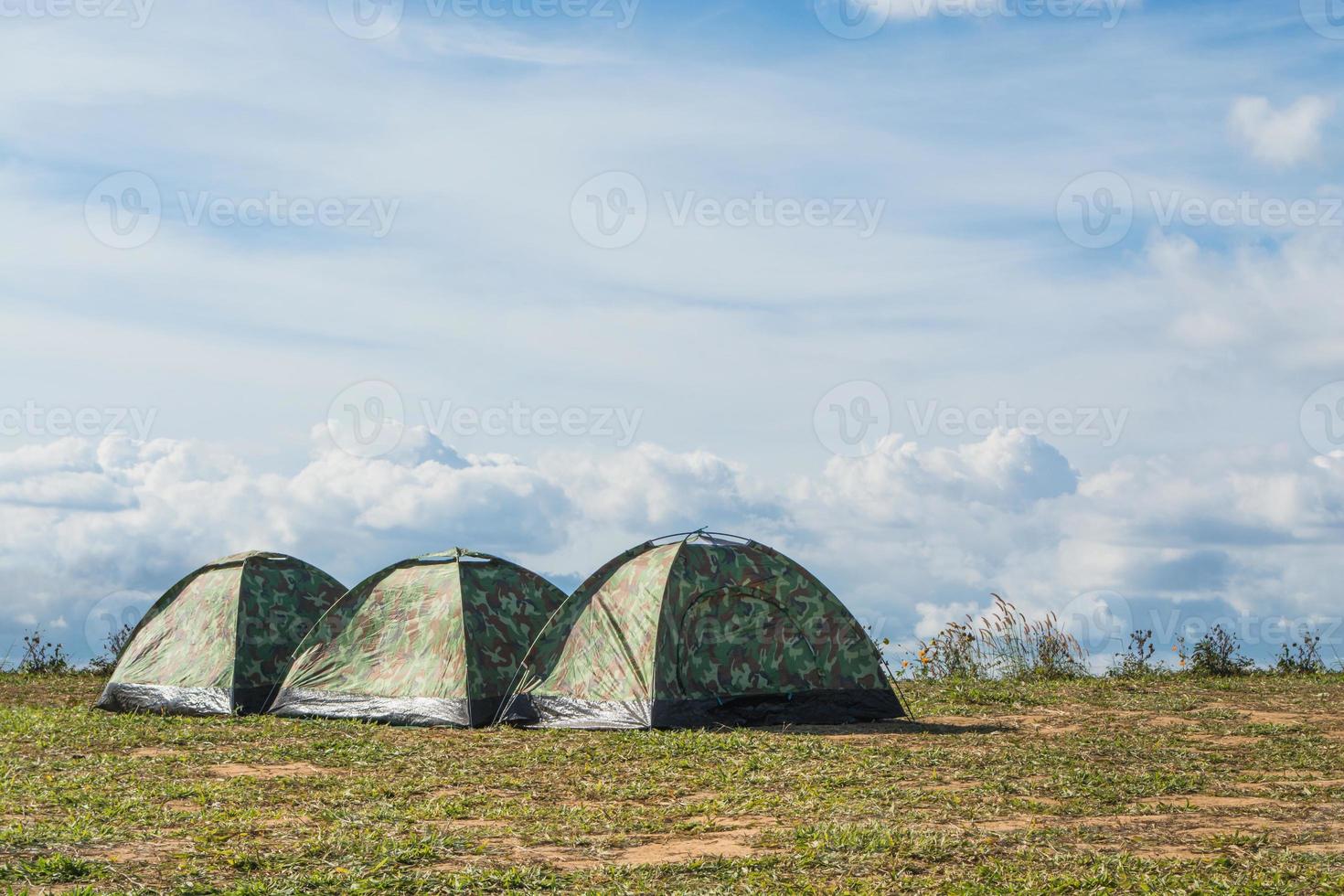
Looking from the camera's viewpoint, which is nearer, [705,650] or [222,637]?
[705,650]

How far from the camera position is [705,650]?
50.2 feet

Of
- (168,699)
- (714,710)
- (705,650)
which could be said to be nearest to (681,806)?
(714,710)

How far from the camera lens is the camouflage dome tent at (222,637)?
17.0 meters

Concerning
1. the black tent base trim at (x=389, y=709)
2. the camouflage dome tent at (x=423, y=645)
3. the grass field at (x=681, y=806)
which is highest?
the camouflage dome tent at (x=423, y=645)

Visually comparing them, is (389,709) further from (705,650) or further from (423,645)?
(705,650)

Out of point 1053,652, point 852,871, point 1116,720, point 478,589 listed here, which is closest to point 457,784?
point 852,871

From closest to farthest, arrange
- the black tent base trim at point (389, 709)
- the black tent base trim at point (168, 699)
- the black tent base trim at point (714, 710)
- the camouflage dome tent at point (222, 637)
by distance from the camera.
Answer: the black tent base trim at point (714, 710) < the black tent base trim at point (389, 709) < the black tent base trim at point (168, 699) < the camouflage dome tent at point (222, 637)

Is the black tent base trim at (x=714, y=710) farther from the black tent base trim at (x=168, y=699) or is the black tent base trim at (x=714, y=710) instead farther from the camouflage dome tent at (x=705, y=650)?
the black tent base trim at (x=168, y=699)

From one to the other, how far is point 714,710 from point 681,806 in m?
5.18

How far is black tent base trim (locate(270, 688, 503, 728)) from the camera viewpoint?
15.4m

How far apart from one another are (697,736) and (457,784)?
347cm

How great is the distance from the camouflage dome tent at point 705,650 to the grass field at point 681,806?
0.66 metres

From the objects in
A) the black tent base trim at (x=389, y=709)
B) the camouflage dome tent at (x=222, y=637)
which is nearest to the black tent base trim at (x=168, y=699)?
the camouflage dome tent at (x=222, y=637)

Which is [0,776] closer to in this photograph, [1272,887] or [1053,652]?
[1272,887]
